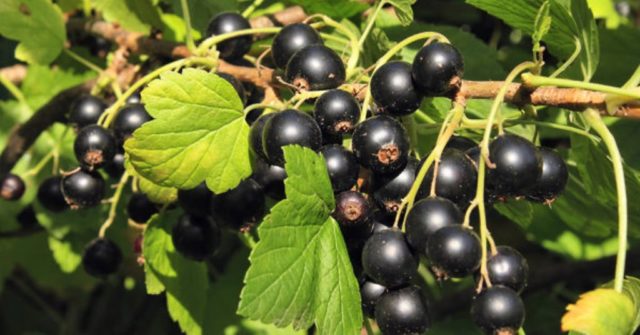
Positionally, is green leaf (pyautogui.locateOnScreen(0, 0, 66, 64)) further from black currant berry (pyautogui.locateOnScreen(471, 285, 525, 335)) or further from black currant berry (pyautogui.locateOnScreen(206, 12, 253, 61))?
black currant berry (pyautogui.locateOnScreen(471, 285, 525, 335))


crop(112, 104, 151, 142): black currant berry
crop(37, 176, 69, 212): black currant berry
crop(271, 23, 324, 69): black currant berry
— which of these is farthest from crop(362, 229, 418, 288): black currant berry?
crop(37, 176, 69, 212): black currant berry

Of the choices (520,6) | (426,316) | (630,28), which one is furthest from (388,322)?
(630,28)

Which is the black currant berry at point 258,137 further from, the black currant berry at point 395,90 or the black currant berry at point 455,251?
the black currant berry at point 455,251

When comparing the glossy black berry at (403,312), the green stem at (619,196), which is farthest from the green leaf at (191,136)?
the green stem at (619,196)

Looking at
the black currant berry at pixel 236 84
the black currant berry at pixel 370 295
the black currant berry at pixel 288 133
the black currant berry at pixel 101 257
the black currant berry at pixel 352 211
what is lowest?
the black currant berry at pixel 101 257

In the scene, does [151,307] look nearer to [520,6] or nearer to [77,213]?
[77,213]

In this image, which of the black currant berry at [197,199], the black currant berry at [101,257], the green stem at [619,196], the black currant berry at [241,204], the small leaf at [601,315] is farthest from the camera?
the black currant berry at [101,257]

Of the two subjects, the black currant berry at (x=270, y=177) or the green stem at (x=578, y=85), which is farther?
the black currant berry at (x=270, y=177)
